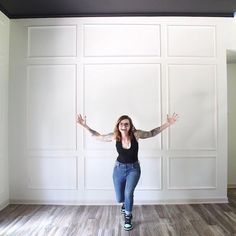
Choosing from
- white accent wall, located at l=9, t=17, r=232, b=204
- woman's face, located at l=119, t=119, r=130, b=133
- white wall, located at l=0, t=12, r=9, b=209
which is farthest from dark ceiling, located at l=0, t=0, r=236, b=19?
woman's face, located at l=119, t=119, r=130, b=133

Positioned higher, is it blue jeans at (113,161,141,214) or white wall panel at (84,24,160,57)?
white wall panel at (84,24,160,57)

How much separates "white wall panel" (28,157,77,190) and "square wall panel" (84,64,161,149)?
0.46 metres

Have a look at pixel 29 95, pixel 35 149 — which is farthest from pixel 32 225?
pixel 29 95

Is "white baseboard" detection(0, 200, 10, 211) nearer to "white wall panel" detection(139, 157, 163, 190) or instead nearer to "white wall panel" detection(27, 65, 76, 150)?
"white wall panel" detection(27, 65, 76, 150)

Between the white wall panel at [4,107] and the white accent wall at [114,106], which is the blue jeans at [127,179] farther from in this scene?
the white wall panel at [4,107]

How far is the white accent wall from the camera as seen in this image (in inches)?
156

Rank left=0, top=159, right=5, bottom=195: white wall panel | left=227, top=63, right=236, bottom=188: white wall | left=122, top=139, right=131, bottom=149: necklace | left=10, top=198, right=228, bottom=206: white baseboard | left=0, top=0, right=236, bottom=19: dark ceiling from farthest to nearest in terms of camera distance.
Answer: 1. left=227, top=63, right=236, bottom=188: white wall
2. left=10, top=198, right=228, bottom=206: white baseboard
3. left=0, top=159, right=5, bottom=195: white wall panel
4. left=0, top=0, right=236, bottom=19: dark ceiling
5. left=122, top=139, right=131, bottom=149: necklace

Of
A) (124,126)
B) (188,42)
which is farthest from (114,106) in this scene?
(188,42)

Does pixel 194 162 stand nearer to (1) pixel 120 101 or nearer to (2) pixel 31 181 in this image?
(1) pixel 120 101

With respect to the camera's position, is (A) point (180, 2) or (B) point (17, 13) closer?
(A) point (180, 2)

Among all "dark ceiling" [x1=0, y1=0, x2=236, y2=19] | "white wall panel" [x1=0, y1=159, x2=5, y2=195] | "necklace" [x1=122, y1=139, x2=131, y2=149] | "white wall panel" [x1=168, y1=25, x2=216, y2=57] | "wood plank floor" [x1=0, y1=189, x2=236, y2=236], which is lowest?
"wood plank floor" [x1=0, y1=189, x2=236, y2=236]

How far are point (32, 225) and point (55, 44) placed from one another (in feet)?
8.91

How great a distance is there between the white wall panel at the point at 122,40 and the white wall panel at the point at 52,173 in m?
1.81

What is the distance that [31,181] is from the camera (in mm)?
3988
